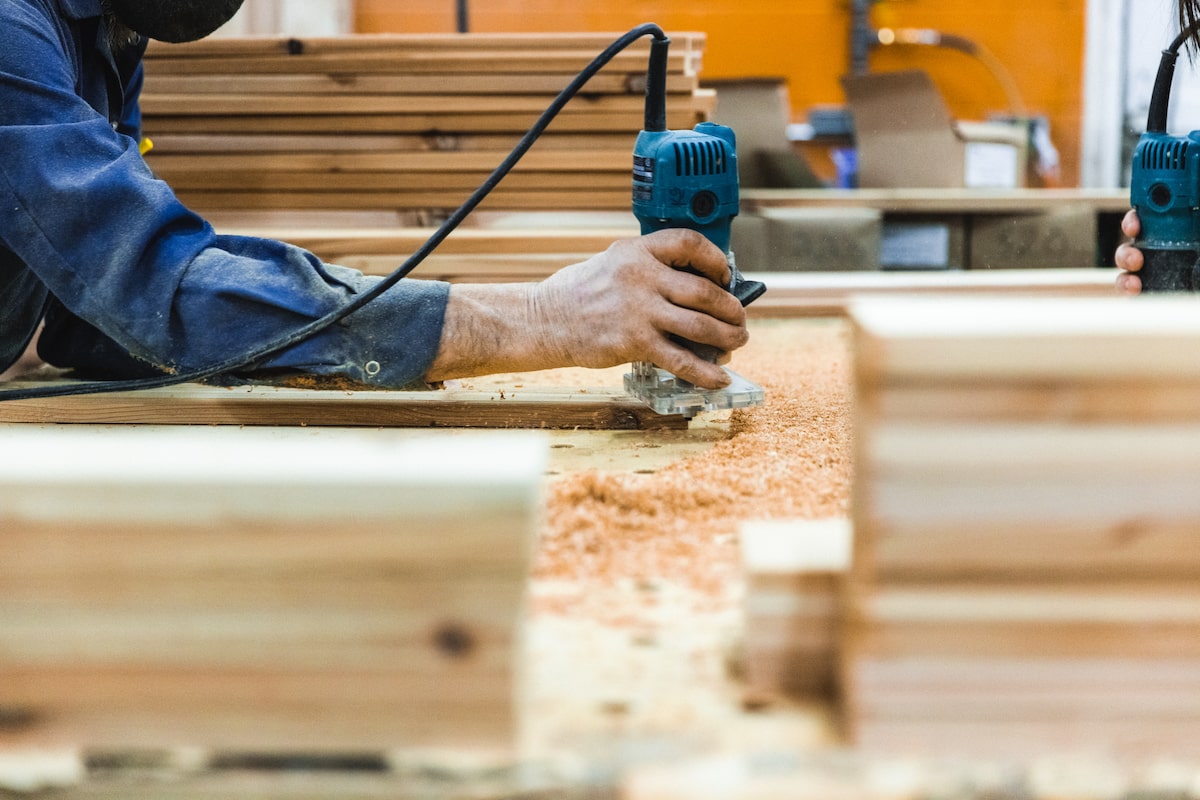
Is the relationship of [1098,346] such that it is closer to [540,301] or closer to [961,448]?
[961,448]

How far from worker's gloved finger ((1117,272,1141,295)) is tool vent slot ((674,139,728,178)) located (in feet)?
2.70

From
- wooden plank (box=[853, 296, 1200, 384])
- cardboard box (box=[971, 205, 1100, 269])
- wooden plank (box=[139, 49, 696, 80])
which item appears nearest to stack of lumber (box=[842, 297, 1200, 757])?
wooden plank (box=[853, 296, 1200, 384])

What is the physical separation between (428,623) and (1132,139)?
16.8 ft

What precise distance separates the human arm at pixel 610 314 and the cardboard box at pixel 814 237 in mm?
1568

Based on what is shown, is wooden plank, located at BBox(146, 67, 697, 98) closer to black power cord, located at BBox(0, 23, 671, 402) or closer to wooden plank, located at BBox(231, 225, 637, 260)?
wooden plank, located at BBox(231, 225, 637, 260)

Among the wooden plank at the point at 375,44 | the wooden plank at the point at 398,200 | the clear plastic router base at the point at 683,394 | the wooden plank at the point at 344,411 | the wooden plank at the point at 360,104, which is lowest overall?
the wooden plank at the point at 344,411

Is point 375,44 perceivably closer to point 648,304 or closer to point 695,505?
point 648,304

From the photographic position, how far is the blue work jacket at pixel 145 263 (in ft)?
4.34

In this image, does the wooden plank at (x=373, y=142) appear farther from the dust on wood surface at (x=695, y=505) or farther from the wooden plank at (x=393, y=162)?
the dust on wood surface at (x=695, y=505)

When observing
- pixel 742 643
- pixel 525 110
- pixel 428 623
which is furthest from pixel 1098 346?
pixel 525 110

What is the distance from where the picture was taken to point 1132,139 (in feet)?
16.3

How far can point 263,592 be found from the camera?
0.70m

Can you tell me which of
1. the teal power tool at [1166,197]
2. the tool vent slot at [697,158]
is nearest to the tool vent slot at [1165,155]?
the teal power tool at [1166,197]

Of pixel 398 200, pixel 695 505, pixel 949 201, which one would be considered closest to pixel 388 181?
pixel 398 200
